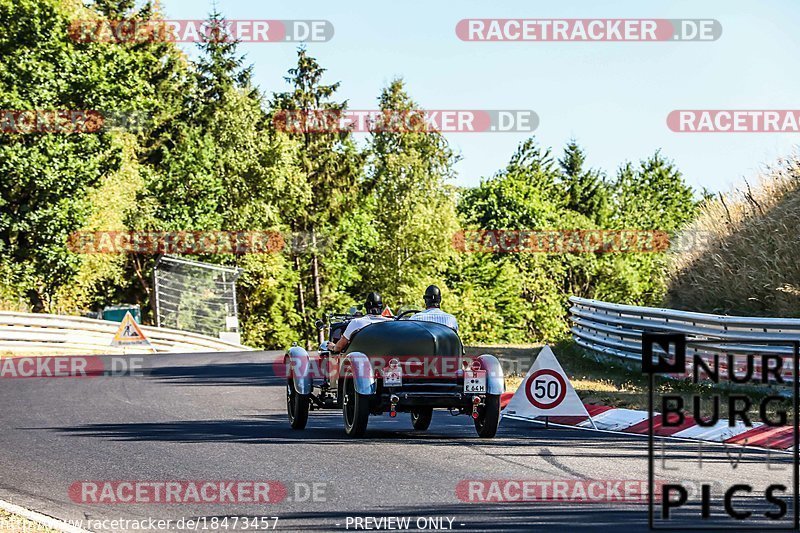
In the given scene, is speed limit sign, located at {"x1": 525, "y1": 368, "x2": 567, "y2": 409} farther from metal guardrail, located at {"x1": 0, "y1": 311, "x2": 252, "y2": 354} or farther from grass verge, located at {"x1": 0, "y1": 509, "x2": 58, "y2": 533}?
metal guardrail, located at {"x1": 0, "y1": 311, "x2": 252, "y2": 354}

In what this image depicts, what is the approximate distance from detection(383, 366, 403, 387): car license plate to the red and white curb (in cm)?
259

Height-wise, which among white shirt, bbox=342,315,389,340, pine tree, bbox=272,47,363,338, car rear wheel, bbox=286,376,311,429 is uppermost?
pine tree, bbox=272,47,363,338

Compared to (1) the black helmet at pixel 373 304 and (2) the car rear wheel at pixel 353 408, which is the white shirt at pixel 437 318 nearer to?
(1) the black helmet at pixel 373 304

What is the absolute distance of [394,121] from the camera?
66812 millimetres

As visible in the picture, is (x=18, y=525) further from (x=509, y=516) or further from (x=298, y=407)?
(x=298, y=407)

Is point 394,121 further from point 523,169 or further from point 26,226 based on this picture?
point 26,226

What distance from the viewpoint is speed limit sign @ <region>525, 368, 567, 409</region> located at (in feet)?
44.3

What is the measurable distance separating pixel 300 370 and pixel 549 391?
2.95 metres

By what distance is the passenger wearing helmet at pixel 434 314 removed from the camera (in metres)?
12.9

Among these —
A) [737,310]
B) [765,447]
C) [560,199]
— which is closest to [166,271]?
[737,310]

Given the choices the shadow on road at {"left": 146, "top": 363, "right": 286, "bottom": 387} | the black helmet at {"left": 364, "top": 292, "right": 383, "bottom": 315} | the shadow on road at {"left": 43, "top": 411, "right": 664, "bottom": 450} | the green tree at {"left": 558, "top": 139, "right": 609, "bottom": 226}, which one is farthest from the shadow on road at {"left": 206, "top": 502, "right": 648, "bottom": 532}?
the green tree at {"left": 558, "top": 139, "right": 609, "bottom": 226}

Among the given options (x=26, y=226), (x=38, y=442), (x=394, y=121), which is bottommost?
(x=38, y=442)

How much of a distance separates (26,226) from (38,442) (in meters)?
27.2

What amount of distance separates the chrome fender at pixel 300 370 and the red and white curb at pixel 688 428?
311 centimetres
